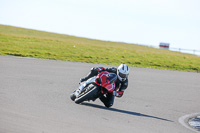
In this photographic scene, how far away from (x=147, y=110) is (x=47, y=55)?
16.2 meters

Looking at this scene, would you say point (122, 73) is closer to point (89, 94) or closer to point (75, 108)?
point (89, 94)

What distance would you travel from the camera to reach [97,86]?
28.0ft

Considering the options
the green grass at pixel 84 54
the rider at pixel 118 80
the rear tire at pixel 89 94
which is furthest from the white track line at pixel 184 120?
the green grass at pixel 84 54

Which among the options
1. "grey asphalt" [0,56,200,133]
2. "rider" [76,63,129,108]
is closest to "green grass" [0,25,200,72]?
"grey asphalt" [0,56,200,133]

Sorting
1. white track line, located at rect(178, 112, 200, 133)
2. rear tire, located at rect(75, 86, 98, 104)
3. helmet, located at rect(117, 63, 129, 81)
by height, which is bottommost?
white track line, located at rect(178, 112, 200, 133)

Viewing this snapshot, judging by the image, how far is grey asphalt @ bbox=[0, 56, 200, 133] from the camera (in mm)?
6363

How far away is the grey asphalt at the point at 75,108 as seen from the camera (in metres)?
6.36

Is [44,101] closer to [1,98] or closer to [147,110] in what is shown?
[1,98]

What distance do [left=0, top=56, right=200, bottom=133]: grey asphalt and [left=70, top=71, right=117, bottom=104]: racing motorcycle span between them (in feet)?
0.94

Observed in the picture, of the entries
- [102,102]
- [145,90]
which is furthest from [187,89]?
[102,102]

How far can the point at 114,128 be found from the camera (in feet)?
22.2

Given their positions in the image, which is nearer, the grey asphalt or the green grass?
the grey asphalt

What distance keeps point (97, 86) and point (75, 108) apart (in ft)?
2.52

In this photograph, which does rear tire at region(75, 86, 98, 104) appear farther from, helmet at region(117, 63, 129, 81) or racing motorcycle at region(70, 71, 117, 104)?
helmet at region(117, 63, 129, 81)
